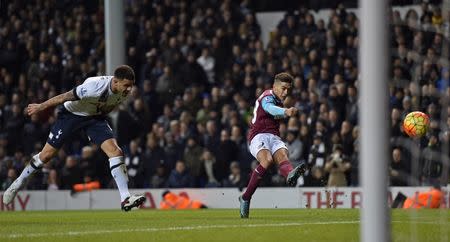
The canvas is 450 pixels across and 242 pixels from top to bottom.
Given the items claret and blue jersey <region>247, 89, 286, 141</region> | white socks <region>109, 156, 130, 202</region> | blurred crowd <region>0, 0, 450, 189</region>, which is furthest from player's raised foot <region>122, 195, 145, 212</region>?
blurred crowd <region>0, 0, 450, 189</region>

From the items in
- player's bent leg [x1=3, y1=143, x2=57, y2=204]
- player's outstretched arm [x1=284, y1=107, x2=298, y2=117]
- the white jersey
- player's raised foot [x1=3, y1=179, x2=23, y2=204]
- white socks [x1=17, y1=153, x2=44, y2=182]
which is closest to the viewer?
player's outstretched arm [x1=284, y1=107, x2=298, y2=117]

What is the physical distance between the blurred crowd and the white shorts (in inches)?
124

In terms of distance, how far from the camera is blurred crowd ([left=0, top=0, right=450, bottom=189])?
57.4 feet

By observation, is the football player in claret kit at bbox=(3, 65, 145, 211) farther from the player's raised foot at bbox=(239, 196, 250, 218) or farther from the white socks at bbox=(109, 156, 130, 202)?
the player's raised foot at bbox=(239, 196, 250, 218)

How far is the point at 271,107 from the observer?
11734 mm

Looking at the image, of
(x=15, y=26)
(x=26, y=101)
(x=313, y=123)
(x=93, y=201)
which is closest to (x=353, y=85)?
(x=313, y=123)

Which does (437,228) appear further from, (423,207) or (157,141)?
(157,141)

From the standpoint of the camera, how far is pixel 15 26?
2444 cm

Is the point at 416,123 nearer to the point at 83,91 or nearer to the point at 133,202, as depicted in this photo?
the point at 133,202

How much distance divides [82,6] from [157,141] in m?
6.16

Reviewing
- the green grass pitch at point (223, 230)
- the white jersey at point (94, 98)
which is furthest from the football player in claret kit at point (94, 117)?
the green grass pitch at point (223, 230)

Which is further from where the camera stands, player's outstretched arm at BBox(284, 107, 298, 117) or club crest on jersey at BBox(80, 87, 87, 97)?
club crest on jersey at BBox(80, 87, 87, 97)

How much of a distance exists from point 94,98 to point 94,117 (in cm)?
51

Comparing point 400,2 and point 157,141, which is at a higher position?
point 400,2
